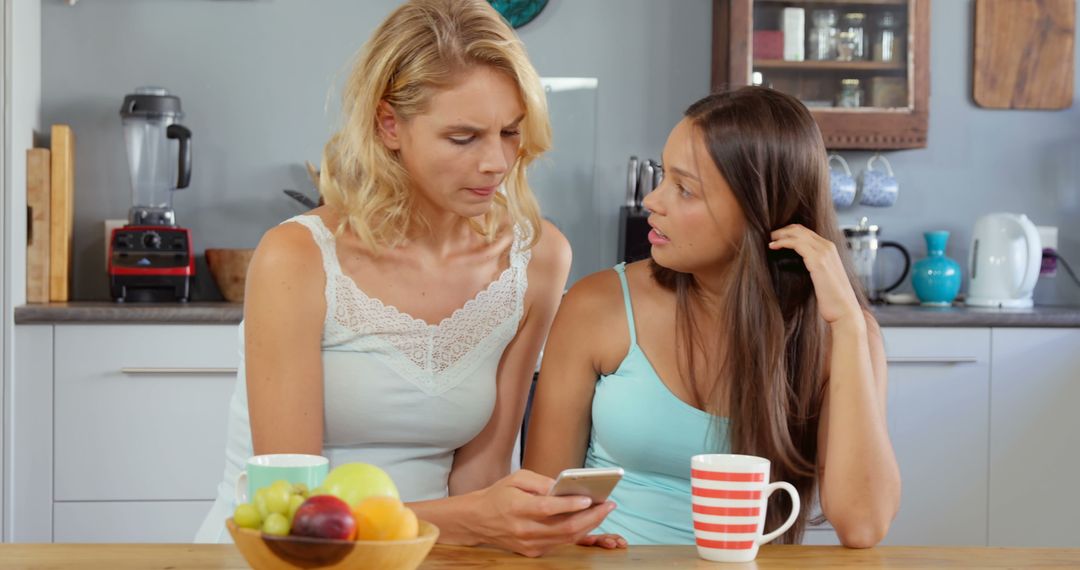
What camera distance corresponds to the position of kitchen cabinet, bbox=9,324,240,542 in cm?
283

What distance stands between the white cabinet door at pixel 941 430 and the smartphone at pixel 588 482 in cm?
209

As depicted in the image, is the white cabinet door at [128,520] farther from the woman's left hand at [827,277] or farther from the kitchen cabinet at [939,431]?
the woman's left hand at [827,277]

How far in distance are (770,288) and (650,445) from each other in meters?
0.26

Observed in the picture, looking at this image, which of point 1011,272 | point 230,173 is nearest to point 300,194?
point 230,173

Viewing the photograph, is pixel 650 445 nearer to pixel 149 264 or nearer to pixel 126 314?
pixel 126 314

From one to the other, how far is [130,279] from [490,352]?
1.74m

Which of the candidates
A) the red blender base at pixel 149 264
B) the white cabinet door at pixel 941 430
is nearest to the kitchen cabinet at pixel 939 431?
the white cabinet door at pixel 941 430

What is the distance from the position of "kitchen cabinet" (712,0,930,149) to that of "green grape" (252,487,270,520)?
2.62 meters

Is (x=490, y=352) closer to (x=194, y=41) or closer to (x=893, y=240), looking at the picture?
(x=194, y=41)

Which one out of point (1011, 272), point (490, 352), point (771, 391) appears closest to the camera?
point (771, 391)

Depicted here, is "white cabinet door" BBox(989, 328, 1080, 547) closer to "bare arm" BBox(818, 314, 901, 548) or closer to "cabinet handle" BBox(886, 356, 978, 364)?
"cabinet handle" BBox(886, 356, 978, 364)

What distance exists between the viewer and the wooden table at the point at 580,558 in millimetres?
1120

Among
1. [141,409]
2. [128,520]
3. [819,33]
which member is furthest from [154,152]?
[819,33]

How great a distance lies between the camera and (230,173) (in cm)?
343
